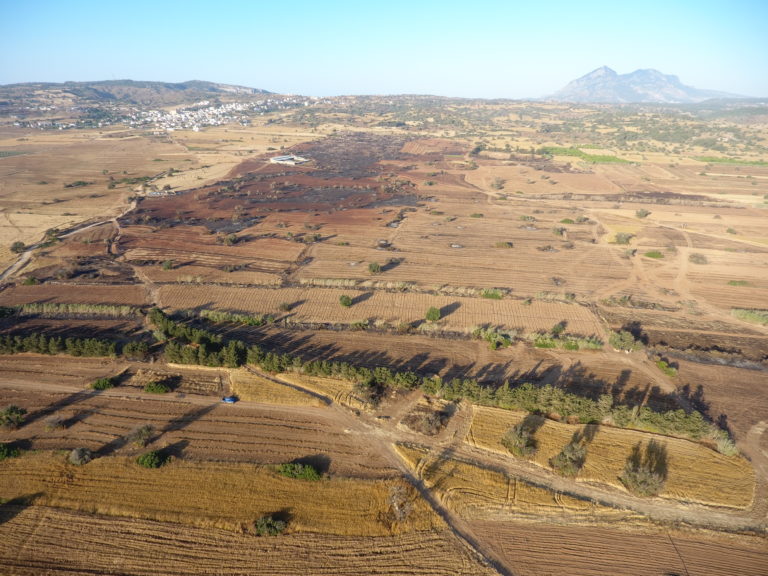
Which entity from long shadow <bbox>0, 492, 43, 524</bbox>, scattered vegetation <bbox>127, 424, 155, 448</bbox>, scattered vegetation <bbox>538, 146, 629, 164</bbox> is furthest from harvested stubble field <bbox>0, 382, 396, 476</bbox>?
scattered vegetation <bbox>538, 146, 629, 164</bbox>

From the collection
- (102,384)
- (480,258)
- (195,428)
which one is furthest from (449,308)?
(102,384)

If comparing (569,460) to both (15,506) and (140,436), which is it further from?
(15,506)

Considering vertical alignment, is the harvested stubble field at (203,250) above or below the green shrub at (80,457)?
above

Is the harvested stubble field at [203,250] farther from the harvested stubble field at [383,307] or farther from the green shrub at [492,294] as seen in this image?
the green shrub at [492,294]

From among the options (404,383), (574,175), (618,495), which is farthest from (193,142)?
(618,495)

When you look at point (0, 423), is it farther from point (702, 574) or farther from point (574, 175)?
point (574, 175)

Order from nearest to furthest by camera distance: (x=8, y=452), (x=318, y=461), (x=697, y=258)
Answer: (x=8, y=452) < (x=318, y=461) < (x=697, y=258)

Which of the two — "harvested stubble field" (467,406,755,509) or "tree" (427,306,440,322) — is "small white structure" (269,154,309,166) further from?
"harvested stubble field" (467,406,755,509)

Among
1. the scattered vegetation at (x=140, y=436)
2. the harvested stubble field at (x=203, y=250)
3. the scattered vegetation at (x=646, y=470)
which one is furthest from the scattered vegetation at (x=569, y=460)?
the harvested stubble field at (x=203, y=250)
